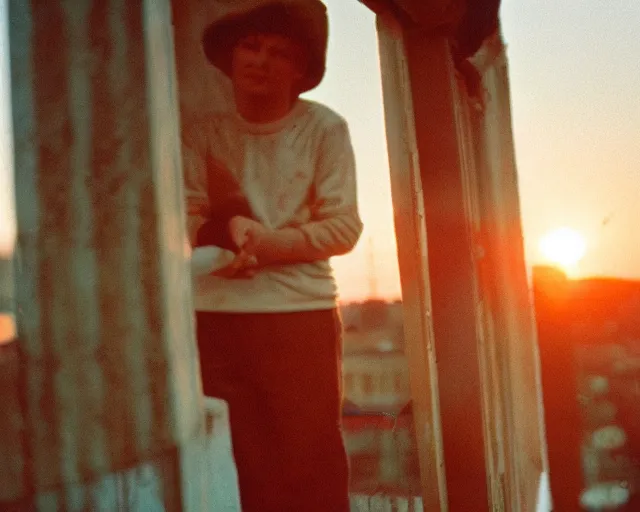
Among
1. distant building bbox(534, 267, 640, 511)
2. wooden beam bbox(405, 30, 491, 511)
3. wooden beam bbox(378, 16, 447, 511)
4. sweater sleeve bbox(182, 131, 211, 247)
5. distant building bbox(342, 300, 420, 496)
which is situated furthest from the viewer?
distant building bbox(534, 267, 640, 511)

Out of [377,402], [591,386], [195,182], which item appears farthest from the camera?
[591,386]

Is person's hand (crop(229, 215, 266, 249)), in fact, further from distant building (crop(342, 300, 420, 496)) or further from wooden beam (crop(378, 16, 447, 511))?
wooden beam (crop(378, 16, 447, 511))

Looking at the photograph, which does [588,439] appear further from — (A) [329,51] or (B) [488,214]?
(A) [329,51]

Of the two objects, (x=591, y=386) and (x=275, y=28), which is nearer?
(x=275, y=28)

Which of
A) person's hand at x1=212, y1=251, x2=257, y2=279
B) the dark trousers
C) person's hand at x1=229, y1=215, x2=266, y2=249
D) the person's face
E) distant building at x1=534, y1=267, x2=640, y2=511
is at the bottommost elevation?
distant building at x1=534, y1=267, x2=640, y2=511

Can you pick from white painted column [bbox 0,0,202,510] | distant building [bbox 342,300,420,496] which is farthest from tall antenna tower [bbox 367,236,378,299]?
white painted column [bbox 0,0,202,510]

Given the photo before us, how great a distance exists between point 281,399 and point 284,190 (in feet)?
1.80

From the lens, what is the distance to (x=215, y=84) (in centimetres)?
163

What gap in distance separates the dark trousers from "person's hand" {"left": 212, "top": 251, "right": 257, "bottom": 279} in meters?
0.10

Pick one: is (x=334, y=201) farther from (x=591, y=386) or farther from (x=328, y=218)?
(x=591, y=386)

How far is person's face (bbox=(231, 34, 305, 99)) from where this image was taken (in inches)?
65.3

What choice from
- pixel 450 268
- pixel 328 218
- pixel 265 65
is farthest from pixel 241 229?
pixel 450 268

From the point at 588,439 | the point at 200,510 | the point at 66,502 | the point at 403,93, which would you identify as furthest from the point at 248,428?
the point at 588,439

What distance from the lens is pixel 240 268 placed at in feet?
5.28
